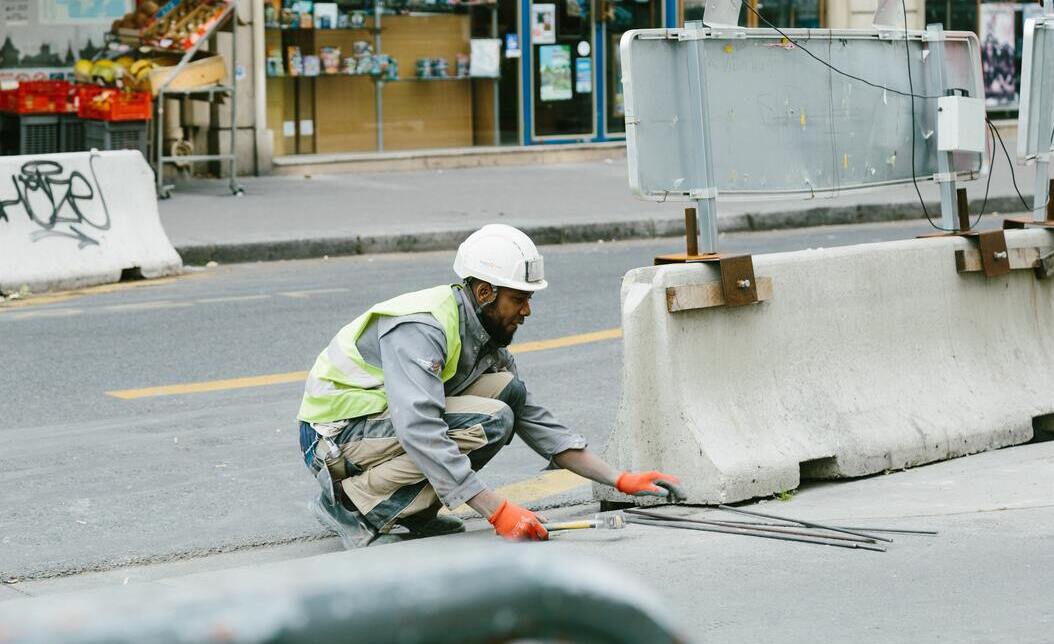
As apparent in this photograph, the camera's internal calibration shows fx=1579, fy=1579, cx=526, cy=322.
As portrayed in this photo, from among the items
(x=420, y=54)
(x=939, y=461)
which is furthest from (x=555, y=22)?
(x=939, y=461)

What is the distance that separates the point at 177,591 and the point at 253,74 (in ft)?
53.8

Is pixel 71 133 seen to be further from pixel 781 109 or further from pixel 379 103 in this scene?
pixel 781 109

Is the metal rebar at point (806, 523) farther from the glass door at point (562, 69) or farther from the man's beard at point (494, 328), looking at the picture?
the glass door at point (562, 69)

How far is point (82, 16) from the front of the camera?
16062mm

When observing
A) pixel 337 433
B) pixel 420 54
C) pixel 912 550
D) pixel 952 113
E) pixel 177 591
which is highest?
pixel 420 54

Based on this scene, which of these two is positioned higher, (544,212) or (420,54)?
(420,54)

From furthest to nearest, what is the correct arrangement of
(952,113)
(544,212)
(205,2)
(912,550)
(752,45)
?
(205,2), (544,212), (952,113), (752,45), (912,550)

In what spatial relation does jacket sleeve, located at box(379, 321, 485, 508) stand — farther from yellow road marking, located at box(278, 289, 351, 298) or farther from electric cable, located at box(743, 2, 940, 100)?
yellow road marking, located at box(278, 289, 351, 298)

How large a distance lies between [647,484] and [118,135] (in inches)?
420

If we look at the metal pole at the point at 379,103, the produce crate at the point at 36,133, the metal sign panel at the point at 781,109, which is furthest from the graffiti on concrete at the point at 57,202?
the metal pole at the point at 379,103

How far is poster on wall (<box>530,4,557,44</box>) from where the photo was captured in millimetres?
18859

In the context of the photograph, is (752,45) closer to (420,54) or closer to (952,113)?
(952,113)

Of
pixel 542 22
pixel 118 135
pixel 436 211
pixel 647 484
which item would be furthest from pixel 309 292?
pixel 542 22

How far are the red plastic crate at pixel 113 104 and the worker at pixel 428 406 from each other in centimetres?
1013
